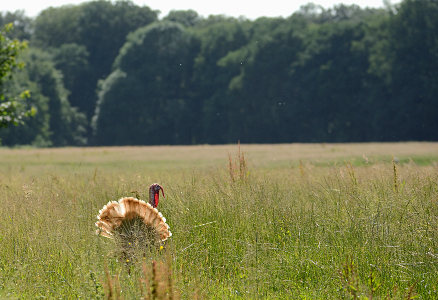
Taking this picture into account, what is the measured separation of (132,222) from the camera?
714 centimetres

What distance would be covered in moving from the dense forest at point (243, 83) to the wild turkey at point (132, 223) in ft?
142

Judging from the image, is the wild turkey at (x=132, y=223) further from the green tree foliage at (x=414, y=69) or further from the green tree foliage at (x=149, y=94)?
the green tree foliage at (x=149, y=94)

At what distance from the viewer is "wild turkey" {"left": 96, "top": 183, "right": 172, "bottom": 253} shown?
23.1ft

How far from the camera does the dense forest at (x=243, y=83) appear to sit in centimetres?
5162

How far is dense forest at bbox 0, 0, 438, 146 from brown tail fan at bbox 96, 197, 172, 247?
43.3 metres

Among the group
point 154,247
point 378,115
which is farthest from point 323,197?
point 378,115

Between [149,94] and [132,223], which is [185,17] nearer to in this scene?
[149,94]

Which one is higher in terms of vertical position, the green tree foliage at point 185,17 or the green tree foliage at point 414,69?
the green tree foliage at point 185,17

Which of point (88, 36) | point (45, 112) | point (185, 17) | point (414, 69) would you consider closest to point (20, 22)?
point (88, 36)

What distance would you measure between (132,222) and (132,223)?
1 centimetres

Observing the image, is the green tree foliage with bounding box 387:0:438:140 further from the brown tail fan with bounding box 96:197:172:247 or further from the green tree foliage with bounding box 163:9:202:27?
the brown tail fan with bounding box 96:197:172:247

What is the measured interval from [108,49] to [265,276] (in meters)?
70.3

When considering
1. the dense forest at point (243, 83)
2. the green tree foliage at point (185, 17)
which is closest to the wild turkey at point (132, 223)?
the dense forest at point (243, 83)

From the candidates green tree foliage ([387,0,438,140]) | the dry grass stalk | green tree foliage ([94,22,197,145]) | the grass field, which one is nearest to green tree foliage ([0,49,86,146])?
green tree foliage ([94,22,197,145])
